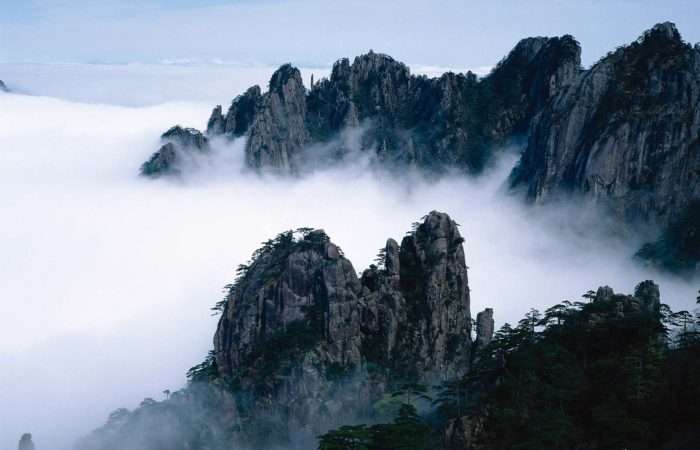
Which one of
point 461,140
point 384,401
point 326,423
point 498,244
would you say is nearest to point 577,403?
point 384,401

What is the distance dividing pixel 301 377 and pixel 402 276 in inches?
714

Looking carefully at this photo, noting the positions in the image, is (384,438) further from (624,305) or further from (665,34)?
(665,34)

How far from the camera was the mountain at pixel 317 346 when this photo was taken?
287ft

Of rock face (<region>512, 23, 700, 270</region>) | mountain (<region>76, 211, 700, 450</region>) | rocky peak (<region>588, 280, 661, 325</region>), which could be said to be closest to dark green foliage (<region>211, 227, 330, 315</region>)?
mountain (<region>76, 211, 700, 450</region>)

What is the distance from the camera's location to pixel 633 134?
438ft

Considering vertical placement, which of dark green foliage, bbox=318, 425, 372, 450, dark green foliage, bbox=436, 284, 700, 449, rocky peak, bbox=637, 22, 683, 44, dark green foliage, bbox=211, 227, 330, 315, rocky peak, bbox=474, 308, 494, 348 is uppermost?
rocky peak, bbox=637, 22, 683, 44

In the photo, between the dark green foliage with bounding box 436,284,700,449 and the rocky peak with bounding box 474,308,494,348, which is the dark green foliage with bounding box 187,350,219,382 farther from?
the dark green foliage with bounding box 436,284,700,449

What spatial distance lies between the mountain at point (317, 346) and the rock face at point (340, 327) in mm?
126

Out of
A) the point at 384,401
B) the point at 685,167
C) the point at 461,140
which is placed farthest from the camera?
the point at 461,140

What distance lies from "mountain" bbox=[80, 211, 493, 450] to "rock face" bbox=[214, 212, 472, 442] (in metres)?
0.13

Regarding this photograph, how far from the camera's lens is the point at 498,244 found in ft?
511

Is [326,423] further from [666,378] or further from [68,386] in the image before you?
[68,386]

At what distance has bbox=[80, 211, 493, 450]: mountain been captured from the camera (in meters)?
87.4

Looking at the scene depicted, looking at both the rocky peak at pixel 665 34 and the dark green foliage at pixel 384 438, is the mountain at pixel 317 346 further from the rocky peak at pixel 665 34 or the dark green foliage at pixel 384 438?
the rocky peak at pixel 665 34
